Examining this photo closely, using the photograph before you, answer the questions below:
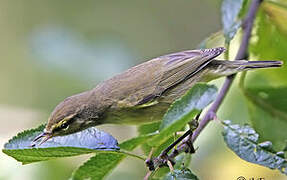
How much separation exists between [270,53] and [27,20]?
16.3 feet

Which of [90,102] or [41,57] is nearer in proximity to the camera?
[90,102]

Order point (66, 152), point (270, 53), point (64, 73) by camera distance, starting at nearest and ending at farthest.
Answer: point (66, 152), point (270, 53), point (64, 73)

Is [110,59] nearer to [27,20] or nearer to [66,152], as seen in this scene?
[66,152]

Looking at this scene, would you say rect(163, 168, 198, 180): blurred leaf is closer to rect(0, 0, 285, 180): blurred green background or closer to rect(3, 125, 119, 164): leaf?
rect(3, 125, 119, 164): leaf

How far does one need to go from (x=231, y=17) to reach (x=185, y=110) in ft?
5.07

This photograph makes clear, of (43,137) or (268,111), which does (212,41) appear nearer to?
(268,111)

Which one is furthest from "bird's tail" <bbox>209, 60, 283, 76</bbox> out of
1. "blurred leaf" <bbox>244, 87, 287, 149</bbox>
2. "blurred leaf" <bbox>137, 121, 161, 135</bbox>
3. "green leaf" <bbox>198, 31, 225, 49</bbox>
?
"blurred leaf" <bbox>137, 121, 161, 135</bbox>

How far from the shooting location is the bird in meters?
2.87

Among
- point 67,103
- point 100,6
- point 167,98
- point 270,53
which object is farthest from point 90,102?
point 100,6

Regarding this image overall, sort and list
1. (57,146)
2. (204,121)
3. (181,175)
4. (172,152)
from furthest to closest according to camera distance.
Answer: (204,121) → (172,152) → (181,175) → (57,146)

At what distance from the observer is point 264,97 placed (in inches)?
126

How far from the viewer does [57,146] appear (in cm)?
194

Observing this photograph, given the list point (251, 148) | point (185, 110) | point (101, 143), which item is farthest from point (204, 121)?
point (185, 110)

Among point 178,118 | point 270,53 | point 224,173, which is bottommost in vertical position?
point 224,173
